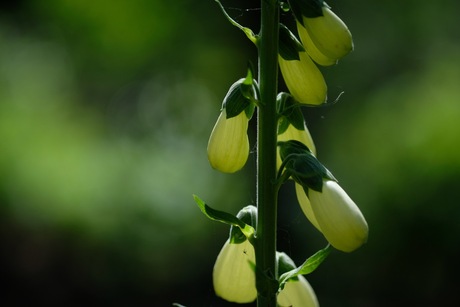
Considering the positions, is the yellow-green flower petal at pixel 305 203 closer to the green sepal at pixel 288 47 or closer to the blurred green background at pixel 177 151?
the green sepal at pixel 288 47

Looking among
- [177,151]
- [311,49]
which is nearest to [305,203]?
[311,49]

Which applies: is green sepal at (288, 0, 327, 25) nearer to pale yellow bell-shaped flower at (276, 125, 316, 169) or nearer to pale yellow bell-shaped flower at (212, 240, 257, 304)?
pale yellow bell-shaped flower at (276, 125, 316, 169)

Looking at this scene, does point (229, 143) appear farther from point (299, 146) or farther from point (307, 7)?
point (307, 7)

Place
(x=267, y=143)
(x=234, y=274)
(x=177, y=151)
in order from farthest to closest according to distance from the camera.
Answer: (x=177, y=151), (x=234, y=274), (x=267, y=143)

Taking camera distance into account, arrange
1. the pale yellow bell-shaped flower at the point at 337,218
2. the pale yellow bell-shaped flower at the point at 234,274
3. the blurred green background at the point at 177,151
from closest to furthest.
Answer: the pale yellow bell-shaped flower at the point at 337,218 → the pale yellow bell-shaped flower at the point at 234,274 → the blurred green background at the point at 177,151

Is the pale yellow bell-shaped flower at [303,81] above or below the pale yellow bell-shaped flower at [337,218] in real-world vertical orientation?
above

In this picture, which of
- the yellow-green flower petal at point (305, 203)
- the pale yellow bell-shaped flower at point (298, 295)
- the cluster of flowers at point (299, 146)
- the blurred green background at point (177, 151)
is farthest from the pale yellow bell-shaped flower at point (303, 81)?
the blurred green background at point (177, 151)

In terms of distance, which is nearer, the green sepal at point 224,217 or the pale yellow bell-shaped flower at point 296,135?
the green sepal at point 224,217
